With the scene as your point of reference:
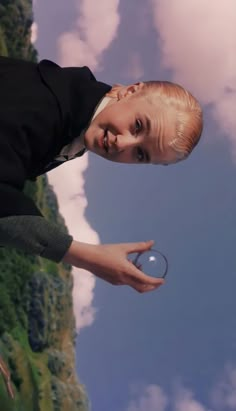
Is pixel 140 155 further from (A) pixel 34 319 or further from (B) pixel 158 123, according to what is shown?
(A) pixel 34 319

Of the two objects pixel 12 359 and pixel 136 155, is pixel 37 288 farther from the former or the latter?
pixel 136 155

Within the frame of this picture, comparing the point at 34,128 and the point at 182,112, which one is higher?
the point at 182,112

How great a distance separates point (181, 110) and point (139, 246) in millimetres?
295

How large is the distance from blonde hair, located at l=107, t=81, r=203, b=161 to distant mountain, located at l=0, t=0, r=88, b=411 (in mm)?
4227

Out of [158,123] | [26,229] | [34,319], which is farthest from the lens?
[34,319]

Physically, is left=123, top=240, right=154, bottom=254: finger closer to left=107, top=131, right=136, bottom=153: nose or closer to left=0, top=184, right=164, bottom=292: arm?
left=0, top=184, right=164, bottom=292: arm

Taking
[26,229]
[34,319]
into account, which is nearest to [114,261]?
[26,229]

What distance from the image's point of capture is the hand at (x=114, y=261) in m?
0.99

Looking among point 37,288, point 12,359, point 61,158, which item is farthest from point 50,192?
point 61,158

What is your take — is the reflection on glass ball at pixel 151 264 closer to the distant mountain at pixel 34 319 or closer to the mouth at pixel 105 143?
the mouth at pixel 105 143

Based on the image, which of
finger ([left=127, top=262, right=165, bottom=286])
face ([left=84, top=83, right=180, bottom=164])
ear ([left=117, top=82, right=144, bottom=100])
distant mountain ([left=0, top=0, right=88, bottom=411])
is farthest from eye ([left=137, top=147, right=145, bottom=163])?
distant mountain ([left=0, top=0, right=88, bottom=411])

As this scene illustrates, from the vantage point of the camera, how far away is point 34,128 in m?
1.00

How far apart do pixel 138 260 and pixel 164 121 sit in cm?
29

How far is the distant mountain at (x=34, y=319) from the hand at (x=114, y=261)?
4.13 m
